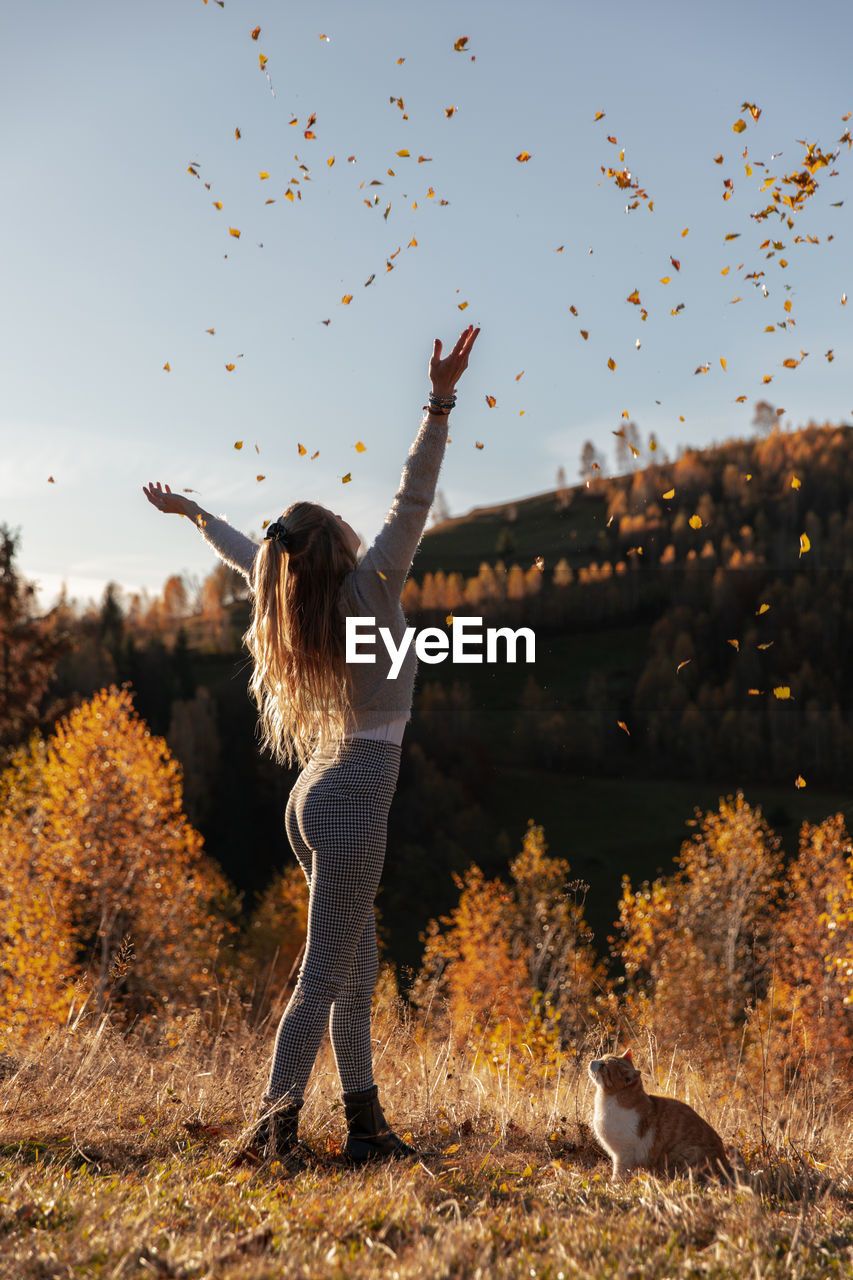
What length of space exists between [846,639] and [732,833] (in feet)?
204

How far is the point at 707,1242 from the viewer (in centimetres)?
237

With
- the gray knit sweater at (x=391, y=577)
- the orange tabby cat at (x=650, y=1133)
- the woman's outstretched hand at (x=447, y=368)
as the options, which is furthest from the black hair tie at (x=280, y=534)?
the orange tabby cat at (x=650, y=1133)

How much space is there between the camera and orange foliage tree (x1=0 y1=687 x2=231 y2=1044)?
75.8ft

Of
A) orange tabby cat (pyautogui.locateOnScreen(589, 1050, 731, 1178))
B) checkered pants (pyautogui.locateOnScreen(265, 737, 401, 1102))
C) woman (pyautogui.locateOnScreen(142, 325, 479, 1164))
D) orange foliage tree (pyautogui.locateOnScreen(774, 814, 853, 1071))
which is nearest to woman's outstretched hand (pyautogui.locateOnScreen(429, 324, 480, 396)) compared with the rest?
woman (pyautogui.locateOnScreen(142, 325, 479, 1164))

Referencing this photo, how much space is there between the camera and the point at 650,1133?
3354 mm

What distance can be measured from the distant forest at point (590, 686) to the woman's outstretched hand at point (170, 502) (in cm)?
4536

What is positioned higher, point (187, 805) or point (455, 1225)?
point (455, 1225)

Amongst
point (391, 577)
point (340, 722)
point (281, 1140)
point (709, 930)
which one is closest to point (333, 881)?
point (340, 722)

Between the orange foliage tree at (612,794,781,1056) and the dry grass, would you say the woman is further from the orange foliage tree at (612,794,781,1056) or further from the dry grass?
the orange foliage tree at (612,794,781,1056)

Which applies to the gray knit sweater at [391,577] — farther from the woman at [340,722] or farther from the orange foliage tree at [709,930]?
the orange foliage tree at [709,930]

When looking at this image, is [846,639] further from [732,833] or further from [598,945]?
[732,833]

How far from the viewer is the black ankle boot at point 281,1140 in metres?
2.96

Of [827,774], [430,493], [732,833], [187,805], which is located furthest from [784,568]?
[430,493]

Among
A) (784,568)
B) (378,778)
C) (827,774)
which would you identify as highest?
(784,568)
